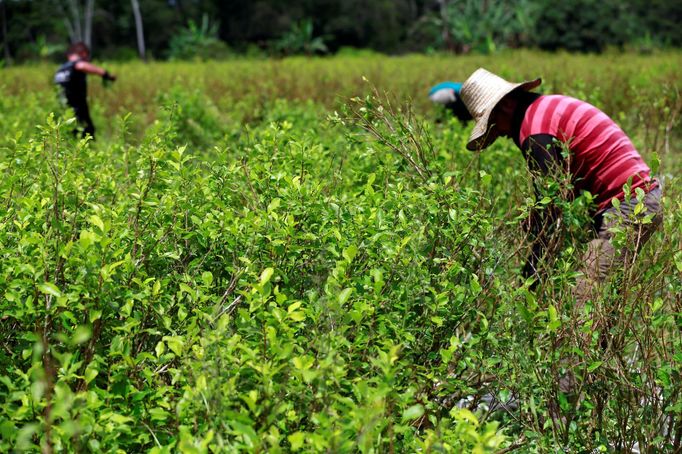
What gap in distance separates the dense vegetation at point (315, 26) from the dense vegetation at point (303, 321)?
32802 mm

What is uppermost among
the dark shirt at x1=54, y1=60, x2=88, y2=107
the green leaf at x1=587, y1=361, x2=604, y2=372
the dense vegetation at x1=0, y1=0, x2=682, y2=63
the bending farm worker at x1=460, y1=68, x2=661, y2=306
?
the bending farm worker at x1=460, y1=68, x2=661, y2=306

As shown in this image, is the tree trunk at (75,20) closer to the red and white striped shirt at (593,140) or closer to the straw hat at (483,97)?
the straw hat at (483,97)

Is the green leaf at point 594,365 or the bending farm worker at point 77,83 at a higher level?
the green leaf at point 594,365

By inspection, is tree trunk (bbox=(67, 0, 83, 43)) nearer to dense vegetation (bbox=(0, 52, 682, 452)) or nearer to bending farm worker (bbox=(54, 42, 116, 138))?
bending farm worker (bbox=(54, 42, 116, 138))

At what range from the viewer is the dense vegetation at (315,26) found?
38.4 m

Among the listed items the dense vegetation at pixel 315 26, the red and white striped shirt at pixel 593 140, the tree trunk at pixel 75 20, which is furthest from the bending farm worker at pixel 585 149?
the tree trunk at pixel 75 20

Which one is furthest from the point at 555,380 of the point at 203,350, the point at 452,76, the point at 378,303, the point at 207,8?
the point at 207,8

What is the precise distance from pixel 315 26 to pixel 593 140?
45.2 metres

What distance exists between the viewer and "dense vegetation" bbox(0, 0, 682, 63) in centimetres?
3838

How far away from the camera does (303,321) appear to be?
2.43 metres

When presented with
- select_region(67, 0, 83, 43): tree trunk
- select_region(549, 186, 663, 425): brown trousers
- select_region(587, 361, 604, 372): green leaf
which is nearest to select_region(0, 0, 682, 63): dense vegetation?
select_region(67, 0, 83, 43): tree trunk

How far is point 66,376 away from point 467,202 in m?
1.59

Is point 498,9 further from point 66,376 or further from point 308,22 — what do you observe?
point 66,376

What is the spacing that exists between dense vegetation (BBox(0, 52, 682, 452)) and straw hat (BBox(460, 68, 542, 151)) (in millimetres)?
347
